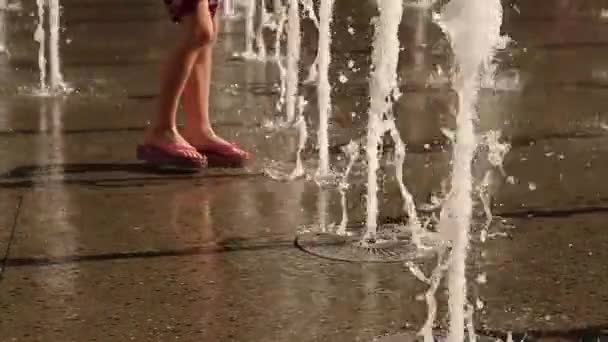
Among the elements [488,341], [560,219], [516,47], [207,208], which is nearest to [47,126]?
[207,208]

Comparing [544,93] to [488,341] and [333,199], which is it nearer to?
[333,199]

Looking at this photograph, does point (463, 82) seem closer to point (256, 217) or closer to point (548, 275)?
point (548, 275)

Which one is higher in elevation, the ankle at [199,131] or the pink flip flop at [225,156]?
the ankle at [199,131]

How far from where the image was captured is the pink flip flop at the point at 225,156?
530 centimetres

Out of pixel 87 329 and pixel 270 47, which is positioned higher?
pixel 270 47

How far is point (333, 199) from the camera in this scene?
15.7 ft

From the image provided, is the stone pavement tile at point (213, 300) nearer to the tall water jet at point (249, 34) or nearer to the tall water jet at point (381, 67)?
the tall water jet at point (381, 67)

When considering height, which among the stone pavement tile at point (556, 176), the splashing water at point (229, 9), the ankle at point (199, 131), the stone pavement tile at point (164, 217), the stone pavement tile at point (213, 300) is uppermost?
the splashing water at point (229, 9)

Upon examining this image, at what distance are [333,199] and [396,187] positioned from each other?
1.09 ft

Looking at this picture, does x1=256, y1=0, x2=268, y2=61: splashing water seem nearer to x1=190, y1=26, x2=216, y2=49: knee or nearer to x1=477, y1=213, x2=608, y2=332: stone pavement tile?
x1=190, y1=26, x2=216, y2=49: knee

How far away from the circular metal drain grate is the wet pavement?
79 millimetres

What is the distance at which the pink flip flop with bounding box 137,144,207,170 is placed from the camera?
17.0ft

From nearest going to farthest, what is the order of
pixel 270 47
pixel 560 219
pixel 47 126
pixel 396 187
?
1. pixel 560 219
2. pixel 396 187
3. pixel 47 126
4. pixel 270 47

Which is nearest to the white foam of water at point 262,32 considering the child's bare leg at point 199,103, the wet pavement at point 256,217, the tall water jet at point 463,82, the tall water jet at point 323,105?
the wet pavement at point 256,217
